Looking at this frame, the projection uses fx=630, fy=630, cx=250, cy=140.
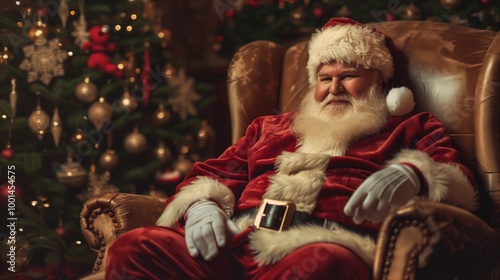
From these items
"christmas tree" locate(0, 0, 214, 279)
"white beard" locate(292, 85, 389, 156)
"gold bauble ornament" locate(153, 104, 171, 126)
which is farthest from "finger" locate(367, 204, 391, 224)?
"gold bauble ornament" locate(153, 104, 171, 126)

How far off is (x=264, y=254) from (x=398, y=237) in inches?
14.8

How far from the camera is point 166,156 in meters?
3.96

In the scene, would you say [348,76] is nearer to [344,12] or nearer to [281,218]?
[281,218]

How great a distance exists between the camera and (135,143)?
Result: 3789mm

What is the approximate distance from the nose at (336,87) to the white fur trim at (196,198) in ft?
1.60

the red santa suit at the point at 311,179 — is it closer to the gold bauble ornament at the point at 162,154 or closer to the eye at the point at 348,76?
the eye at the point at 348,76

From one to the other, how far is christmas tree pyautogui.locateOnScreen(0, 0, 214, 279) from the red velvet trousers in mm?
1762

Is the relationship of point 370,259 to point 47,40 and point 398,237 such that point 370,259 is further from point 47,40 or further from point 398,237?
point 47,40

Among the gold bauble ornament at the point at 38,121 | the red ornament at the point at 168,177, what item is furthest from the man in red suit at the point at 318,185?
the red ornament at the point at 168,177

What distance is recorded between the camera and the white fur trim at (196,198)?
2.06 m

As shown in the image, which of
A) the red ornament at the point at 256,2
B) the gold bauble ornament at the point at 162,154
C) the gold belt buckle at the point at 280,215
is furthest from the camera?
the red ornament at the point at 256,2

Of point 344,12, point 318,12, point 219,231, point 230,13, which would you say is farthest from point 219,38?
point 219,231

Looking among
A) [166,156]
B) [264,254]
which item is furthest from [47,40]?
[264,254]

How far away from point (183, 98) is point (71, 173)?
1014mm
